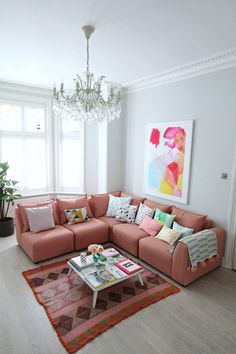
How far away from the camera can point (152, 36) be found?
2463 mm

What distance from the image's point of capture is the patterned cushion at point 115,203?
4.36 m

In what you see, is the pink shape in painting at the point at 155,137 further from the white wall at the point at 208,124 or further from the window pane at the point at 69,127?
the window pane at the point at 69,127

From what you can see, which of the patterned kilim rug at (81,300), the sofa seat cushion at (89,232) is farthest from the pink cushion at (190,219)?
the sofa seat cushion at (89,232)

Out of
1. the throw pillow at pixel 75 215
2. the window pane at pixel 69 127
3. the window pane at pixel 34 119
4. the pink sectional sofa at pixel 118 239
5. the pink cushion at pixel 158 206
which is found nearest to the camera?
the pink sectional sofa at pixel 118 239

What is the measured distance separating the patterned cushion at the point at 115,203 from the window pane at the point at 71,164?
3.90 feet

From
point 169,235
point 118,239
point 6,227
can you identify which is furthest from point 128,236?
point 6,227

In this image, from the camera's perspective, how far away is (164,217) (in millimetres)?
3666

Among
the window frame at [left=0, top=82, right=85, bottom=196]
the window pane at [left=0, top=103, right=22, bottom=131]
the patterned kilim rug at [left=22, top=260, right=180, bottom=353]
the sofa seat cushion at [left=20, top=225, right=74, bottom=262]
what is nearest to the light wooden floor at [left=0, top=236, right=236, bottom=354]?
the patterned kilim rug at [left=22, top=260, right=180, bottom=353]

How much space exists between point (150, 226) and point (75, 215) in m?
1.33

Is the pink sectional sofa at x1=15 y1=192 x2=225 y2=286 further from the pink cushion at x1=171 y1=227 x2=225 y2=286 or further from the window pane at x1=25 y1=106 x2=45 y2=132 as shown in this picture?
the window pane at x1=25 y1=106 x2=45 y2=132

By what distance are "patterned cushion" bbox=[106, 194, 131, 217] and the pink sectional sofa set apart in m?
0.12

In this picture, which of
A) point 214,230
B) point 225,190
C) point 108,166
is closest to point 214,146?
point 225,190

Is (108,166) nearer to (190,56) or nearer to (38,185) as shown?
(38,185)

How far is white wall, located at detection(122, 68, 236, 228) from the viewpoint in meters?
3.16
